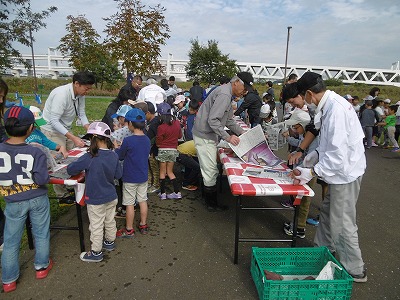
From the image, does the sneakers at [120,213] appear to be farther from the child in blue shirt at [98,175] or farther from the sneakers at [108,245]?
the child in blue shirt at [98,175]

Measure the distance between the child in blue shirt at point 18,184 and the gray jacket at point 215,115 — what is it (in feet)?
6.25

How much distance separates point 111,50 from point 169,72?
2041 inches

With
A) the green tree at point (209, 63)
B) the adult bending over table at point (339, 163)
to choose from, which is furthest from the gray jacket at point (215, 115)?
the green tree at point (209, 63)

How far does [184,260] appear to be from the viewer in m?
2.82

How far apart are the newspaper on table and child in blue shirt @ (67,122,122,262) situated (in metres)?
1.51

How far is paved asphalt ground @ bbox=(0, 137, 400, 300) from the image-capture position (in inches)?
93.0

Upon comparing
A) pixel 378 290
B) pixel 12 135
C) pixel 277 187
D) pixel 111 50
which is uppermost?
pixel 111 50

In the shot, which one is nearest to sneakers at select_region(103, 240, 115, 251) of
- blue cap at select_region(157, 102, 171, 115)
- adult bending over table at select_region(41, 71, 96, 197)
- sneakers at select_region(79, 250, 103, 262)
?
sneakers at select_region(79, 250, 103, 262)

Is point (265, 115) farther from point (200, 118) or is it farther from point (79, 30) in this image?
point (79, 30)

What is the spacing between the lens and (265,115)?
16.7ft

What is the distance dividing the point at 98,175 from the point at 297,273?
2072 millimetres

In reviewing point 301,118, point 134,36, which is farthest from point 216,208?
point 134,36

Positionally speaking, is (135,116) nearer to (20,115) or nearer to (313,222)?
(20,115)

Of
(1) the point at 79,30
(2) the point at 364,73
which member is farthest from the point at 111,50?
(2) the point at 364,73
